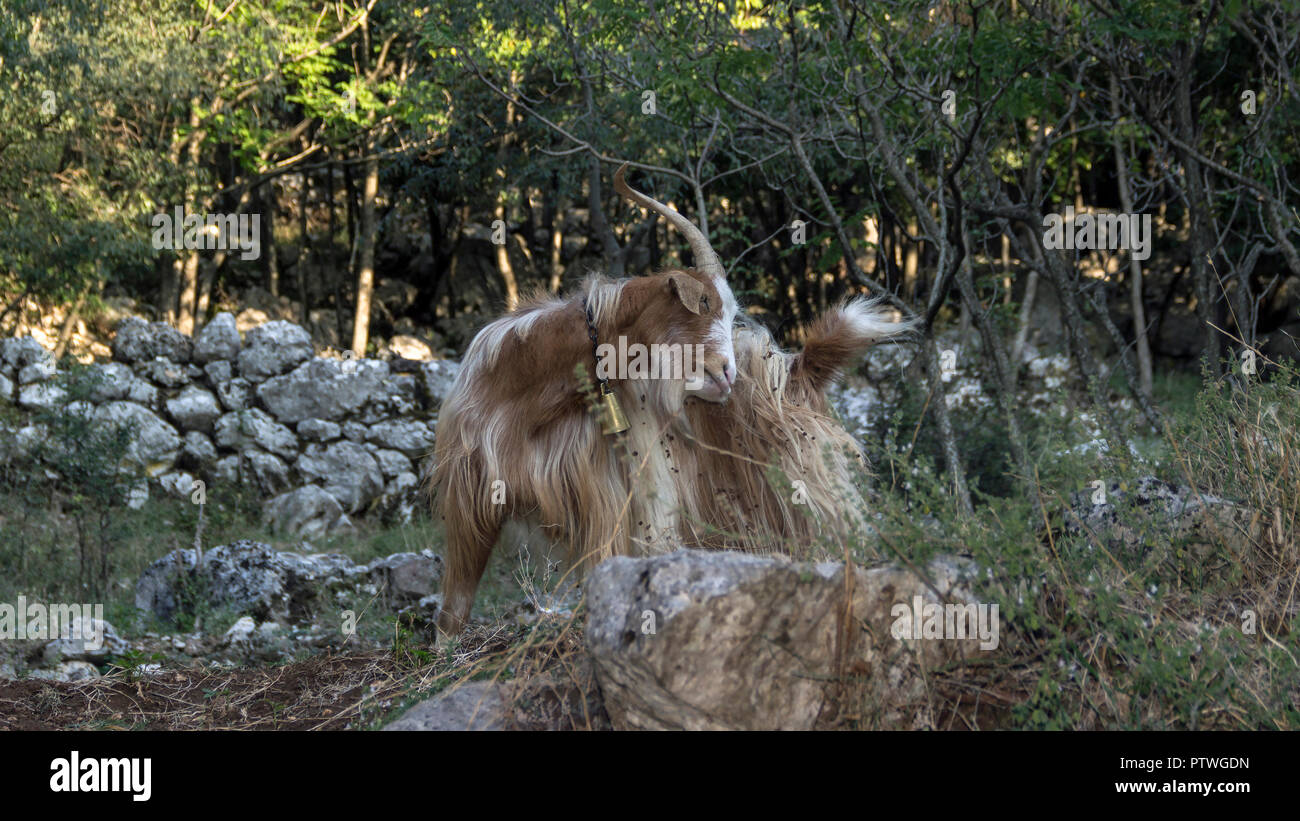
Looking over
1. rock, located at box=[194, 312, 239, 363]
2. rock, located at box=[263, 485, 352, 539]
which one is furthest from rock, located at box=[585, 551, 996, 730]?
rock, located at box=[194, 312, 239, 363]

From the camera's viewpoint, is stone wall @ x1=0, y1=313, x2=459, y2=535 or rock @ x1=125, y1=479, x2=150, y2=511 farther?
stone wall @ x1=0, y1=313, x2=459, y2=535

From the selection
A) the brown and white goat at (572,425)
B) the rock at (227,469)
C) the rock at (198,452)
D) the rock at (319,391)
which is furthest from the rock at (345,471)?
the brown and white goat at (572,425)

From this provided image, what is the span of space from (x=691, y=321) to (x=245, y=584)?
3.99m

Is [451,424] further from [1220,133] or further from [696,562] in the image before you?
[1220,133]

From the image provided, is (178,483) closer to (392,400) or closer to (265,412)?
(265,412)

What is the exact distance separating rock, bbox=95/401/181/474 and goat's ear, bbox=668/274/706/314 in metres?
8.01

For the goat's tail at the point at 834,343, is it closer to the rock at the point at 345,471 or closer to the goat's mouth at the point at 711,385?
the goat's mouth at the point at 711,385

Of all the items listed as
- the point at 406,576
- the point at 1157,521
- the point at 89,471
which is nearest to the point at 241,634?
the point at 406,576

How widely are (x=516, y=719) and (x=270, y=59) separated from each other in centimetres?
1304

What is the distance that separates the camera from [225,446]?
11.9m

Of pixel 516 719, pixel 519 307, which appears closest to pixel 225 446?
pixel 519 307

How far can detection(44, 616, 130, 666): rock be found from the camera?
5.31m

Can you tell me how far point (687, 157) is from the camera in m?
8.69

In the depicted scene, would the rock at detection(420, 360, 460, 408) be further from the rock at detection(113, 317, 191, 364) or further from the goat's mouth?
the goat's mouth
